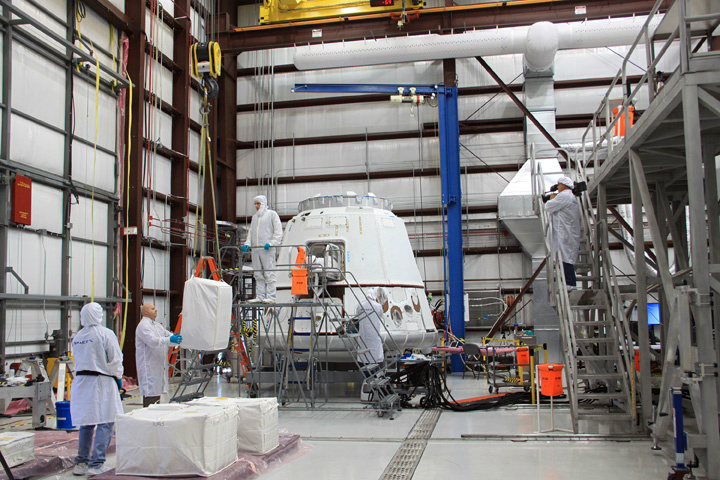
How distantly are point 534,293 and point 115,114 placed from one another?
37.5 feet

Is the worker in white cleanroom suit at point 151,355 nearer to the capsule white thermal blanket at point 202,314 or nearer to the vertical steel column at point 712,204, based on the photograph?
the capsule white thermal blanket at point 202,314

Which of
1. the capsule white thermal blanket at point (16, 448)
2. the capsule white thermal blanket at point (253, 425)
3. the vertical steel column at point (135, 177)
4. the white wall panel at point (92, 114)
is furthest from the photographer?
the vertical steel column at point (135, 177)

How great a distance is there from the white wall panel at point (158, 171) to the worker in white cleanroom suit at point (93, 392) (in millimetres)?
9468

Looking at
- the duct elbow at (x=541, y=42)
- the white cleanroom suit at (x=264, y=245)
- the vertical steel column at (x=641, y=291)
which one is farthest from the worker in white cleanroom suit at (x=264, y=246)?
the duct elbow at (x=541, y=42)

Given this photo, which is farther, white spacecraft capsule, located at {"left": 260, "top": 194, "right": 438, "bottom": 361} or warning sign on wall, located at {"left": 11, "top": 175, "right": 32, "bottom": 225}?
white spacecraft capsule, located at {"left": 260, "top": 194, "right": 438, "bottom": 361}

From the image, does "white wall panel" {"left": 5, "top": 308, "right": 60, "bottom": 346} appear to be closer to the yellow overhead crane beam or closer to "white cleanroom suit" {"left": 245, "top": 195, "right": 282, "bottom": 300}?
"white cleanroom suit" {"left": 245, "top": 195, "right": 282, "bottom": 300}

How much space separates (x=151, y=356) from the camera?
27.8 ft

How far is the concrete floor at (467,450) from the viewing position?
585 centimetres

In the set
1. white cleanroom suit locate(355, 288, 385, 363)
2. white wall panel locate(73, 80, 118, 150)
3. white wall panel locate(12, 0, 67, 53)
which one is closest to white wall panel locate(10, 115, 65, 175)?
white wall panel locate(73, 80, 118, 150)

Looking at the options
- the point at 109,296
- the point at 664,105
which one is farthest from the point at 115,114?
the point at 664,105

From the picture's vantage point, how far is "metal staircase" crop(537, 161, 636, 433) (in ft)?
Result: 25.0

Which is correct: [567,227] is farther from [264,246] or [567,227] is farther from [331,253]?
[264,246]

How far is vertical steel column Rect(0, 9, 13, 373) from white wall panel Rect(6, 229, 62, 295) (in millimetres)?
247

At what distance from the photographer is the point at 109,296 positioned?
13188 millimetres
